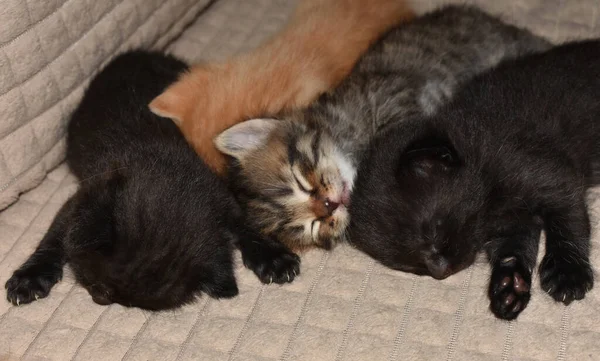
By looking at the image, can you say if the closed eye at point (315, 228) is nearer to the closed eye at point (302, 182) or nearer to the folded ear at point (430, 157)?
the closed eye at point (302, 182)

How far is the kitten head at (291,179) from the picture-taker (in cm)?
179

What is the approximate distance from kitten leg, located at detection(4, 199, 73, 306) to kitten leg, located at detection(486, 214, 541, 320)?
0.98 m

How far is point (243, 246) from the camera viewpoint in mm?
1749

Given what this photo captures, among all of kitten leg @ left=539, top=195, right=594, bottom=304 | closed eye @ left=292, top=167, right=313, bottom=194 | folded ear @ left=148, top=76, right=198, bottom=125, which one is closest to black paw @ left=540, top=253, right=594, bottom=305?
kitten leg @ left=539, top=195, right=594, bottom=304

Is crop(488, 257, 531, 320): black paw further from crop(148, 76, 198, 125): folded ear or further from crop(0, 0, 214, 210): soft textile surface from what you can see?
crop(0, 0, 214, 210): soft textile surface

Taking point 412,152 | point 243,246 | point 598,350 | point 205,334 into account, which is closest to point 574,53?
point 412,152

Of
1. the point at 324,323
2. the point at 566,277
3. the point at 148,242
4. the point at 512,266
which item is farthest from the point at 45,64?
the point at 566,277

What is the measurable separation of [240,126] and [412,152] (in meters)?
0.49

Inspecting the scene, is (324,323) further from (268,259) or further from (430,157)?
(430,157)

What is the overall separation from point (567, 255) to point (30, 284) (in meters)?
1.23

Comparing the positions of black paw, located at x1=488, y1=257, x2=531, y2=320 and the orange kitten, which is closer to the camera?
black paw, located at x1=488, y1=257, x2=531, y2=320

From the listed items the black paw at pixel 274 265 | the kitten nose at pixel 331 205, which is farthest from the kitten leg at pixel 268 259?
the kitten nose at pixel 331 205

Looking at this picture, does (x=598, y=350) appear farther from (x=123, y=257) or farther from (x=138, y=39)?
(x=138, y=39)

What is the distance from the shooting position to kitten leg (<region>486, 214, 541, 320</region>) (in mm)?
1491
